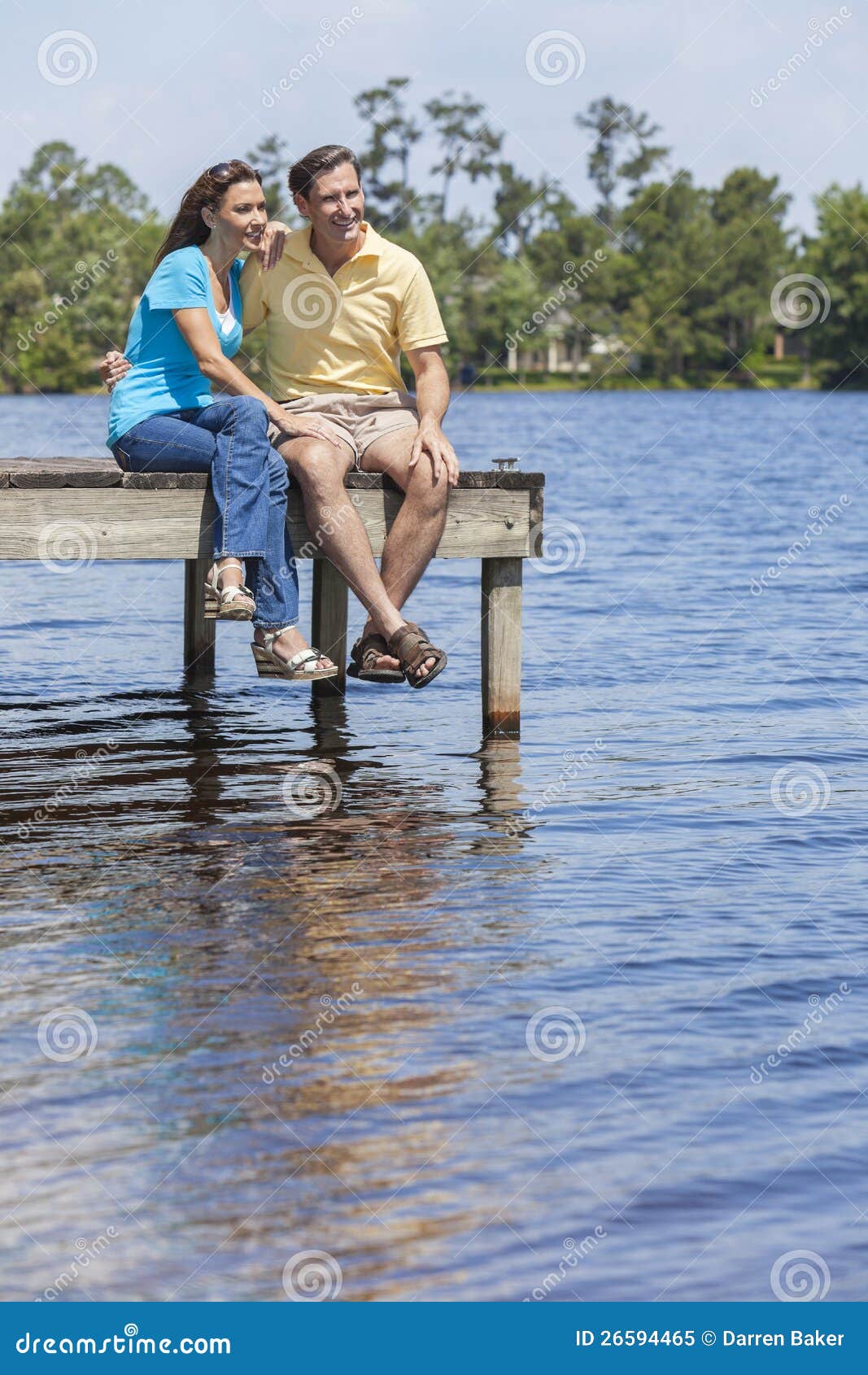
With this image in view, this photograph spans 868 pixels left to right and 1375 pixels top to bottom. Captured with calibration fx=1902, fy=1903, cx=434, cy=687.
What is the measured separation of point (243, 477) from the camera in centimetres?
759

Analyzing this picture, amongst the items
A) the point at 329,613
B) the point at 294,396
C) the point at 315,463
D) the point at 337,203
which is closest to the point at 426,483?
the point at 315,463

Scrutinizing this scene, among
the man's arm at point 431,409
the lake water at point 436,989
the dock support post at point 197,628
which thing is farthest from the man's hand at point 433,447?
the dock support post at point 197,628

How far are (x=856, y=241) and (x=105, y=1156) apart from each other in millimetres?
111319

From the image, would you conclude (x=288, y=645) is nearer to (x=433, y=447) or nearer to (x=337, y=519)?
(x=337, y=519)

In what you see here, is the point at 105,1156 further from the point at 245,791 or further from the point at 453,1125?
the point at 245,791

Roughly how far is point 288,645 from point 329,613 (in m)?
2.68

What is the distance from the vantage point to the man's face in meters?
7.62

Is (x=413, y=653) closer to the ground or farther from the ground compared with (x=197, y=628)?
farther from the ground

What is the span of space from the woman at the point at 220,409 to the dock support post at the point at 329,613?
2.22 metres

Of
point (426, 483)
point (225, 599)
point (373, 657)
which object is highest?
point (426, 483)

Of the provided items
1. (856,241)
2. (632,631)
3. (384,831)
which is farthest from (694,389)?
(384,831)

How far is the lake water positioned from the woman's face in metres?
2.25

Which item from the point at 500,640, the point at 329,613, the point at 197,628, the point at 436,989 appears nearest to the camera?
the point at 436,989

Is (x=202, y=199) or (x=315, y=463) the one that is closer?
(x=202, y=199)
